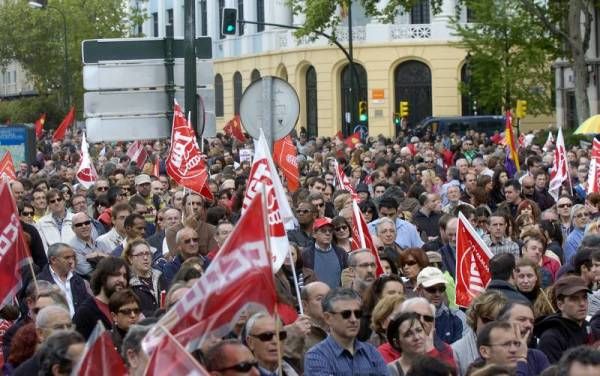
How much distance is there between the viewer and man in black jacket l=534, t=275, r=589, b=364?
9.57 m

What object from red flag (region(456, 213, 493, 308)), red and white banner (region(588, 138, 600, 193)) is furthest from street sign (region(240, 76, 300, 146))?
red flag (region(456, 213, 493, 308))

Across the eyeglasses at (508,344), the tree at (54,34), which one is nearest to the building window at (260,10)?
the tree at (54,34)

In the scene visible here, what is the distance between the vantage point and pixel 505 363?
836 cm

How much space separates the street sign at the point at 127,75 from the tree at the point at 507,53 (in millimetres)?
27593

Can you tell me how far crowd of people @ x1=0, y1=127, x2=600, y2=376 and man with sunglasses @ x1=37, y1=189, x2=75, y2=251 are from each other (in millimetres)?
21

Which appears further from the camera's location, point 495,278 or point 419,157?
point 419,157

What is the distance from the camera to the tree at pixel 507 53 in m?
47.5

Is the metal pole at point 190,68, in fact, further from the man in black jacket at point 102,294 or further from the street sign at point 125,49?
the man in black jacket at point 102,294

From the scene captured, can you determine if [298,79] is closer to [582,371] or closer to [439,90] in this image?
[439,90]

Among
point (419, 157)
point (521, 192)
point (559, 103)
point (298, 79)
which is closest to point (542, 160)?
point (419, 157)

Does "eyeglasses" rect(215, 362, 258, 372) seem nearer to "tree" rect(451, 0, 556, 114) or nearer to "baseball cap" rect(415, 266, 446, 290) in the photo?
"baseball cap" rect(415, 266, 446, 290)

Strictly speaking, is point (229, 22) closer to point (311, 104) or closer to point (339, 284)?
point (339, 284)

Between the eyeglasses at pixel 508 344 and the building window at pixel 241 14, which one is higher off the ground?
the building window at pixel 241 14

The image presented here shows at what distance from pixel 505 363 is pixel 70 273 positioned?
483 centimetres
